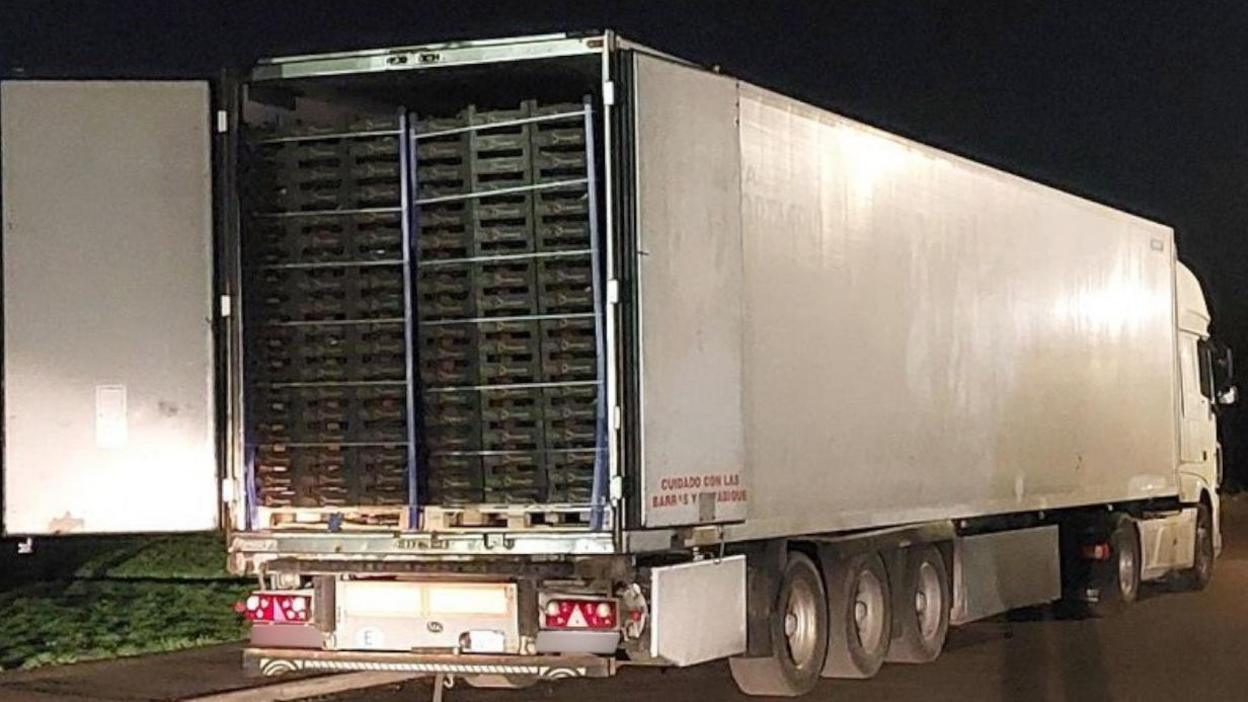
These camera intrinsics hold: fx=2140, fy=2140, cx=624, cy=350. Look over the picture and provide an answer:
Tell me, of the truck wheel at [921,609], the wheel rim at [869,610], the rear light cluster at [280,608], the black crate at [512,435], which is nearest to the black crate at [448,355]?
the black crate at [512,435]

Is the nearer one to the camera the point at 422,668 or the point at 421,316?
the point at 422,668

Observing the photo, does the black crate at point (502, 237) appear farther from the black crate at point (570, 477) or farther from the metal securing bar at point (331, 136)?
the black crate at point (570, 477)

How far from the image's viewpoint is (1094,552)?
1970 cm

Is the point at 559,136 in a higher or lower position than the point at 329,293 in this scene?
higher

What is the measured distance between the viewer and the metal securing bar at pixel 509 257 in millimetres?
11148

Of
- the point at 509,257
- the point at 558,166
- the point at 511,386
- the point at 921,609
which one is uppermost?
the point at 558,166

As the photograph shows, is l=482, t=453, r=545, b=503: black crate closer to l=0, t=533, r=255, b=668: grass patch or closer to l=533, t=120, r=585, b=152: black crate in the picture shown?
l=533, t=120, r=585, b=152: black crate

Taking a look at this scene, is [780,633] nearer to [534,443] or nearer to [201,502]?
[534,443]

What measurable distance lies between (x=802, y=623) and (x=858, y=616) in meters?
0.98

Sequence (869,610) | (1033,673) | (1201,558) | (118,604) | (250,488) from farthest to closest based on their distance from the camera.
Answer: (1201,558), (118,604), (1033,673), (869,610), (250,488)

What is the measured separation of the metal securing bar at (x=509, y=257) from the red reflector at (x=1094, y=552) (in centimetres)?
993

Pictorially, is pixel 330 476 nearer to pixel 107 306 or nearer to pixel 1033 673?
pixel 107 306

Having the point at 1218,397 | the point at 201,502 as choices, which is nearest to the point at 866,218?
the point at 201,502

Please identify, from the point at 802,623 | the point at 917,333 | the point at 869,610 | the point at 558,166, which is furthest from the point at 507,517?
the point at 917,333
